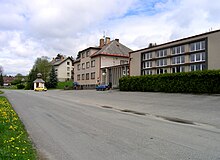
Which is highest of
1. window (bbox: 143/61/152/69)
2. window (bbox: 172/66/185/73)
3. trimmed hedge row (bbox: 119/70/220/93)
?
window (bbox: 143/61/152/69)

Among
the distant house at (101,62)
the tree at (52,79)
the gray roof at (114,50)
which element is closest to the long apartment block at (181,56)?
the distant house at (101,62)

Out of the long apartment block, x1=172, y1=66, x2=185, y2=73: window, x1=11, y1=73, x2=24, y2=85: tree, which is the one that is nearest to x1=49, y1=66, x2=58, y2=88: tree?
the long apartment block

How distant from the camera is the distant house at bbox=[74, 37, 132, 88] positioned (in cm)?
5119

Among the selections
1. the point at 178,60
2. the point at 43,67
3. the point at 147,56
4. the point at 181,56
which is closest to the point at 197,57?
the point at 181,56

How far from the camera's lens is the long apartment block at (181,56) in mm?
26938

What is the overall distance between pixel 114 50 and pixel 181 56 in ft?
82.6

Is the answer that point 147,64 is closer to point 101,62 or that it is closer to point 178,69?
point 178,69

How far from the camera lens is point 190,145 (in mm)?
6496

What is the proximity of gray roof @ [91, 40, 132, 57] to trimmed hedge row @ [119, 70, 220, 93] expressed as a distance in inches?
783

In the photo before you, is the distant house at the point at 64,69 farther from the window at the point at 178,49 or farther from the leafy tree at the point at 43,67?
the window at the point at 178,49

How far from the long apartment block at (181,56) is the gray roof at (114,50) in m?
13.6

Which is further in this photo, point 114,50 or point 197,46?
point 114,50

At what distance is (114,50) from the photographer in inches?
2163

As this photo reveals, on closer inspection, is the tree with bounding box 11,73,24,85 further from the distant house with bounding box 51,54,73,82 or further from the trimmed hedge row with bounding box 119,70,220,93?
the trimmed hedge row with bounding box 119,70,220,93
